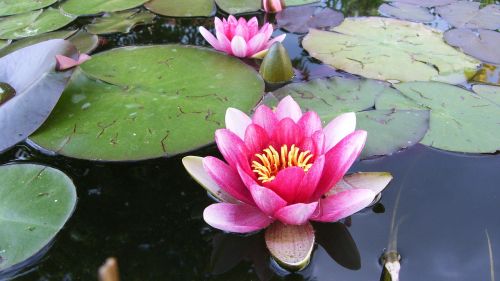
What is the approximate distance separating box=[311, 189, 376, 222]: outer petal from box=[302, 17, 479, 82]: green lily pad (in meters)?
1.22

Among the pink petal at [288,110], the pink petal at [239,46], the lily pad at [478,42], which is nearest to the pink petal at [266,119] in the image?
the pink petal at [288,110]

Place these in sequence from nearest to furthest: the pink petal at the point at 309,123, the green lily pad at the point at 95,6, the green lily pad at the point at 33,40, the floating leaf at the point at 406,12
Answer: the pink petal at the point at 309,123 < the green lily pad at the point at 33,40 < the floating leaf at the point at 406,12 < the green lily pad at the point at 95,6

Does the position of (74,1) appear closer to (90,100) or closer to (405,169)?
(90,100)

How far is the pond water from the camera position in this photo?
1301mm

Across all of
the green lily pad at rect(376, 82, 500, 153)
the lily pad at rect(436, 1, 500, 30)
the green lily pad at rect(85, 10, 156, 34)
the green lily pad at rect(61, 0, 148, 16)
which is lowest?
the green lily pad at rect(376, 82, 500, 153)

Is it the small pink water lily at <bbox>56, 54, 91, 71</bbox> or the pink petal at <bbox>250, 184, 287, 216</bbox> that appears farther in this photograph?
the small pink water lily at <bbox>56, 54, 91, 71</bbox>

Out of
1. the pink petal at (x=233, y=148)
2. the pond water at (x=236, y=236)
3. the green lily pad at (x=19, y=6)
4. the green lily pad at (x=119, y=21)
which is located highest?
the green lily pad at (x=19, y=6)

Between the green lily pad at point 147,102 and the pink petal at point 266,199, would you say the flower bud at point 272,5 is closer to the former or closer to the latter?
the green lily pad at point 147,102

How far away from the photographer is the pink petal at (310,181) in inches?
48.1

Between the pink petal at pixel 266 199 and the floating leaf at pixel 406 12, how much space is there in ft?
8.18

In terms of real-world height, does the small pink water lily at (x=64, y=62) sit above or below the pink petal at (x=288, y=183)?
above

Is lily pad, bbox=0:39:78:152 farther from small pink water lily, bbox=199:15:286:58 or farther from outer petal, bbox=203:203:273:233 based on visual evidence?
outer petal, bbox=203:203:273:233

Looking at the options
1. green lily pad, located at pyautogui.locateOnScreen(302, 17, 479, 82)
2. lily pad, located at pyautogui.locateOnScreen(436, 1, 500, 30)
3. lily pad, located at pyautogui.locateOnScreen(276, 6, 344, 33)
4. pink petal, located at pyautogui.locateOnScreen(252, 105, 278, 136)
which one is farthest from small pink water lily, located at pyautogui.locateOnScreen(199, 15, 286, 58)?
lily pad, located at pyautogui.locateOnScreen(436, 1, 500, 30)

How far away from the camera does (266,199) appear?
4.00 feet
